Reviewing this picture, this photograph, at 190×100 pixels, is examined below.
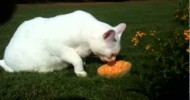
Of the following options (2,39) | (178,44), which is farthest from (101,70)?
(2,39)

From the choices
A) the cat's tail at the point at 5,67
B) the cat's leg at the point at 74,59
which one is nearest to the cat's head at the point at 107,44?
the cat's leg at the point at 74,59

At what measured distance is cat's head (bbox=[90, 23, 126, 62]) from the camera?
633 cm

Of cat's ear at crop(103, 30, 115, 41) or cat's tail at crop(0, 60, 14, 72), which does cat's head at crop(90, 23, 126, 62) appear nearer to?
cat's ear at crop(103, 30, 115, 41)

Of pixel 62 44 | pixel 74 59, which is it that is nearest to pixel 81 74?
pixel 74 59

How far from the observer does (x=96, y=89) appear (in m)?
5.91

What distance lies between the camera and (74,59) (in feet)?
21.2

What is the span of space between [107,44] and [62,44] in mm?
622

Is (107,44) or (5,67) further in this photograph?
(5,67)

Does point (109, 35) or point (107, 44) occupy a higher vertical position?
point (109, 35)

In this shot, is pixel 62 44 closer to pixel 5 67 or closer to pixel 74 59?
pixel 74 59

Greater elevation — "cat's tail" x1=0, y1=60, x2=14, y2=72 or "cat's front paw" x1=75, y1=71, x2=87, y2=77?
"cat's front paw" x1=75, y1=71, x2=87, y2=77

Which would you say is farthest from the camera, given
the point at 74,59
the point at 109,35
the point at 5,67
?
the point at 5,67

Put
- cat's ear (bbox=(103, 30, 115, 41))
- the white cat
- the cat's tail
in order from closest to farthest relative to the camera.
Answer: cat's ear (bbox=(103, 30, 115, 41)) → the white cat → the cat's tail

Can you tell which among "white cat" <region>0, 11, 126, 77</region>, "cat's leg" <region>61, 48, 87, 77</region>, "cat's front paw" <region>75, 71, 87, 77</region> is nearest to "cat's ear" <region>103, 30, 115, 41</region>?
"white cat" <region>0, 11, 126, 77</region>
